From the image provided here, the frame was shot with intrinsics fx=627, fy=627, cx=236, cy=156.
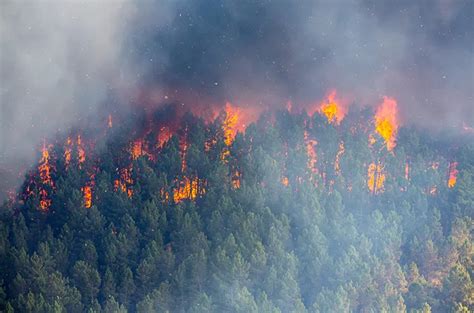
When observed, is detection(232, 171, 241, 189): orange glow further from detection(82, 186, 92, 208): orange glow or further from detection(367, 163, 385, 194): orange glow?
detection(367, 163, 385, 194): orange glow

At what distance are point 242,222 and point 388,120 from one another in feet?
101

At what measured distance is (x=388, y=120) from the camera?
63781 millimetres

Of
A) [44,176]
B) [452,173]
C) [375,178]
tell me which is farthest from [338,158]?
[44,176]

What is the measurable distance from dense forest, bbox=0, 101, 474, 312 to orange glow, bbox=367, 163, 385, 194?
0.13m

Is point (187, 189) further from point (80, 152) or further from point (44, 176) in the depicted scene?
point (44, 176)

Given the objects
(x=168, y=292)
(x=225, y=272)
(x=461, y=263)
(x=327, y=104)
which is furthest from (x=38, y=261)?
(x=327, y=104)

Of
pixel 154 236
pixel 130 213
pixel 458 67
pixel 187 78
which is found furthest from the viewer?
pixel 458 67

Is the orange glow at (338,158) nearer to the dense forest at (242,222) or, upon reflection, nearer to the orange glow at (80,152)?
the dense forest at (242,222)

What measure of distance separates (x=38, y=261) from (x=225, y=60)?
38.1 meters

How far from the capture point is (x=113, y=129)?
164 ft

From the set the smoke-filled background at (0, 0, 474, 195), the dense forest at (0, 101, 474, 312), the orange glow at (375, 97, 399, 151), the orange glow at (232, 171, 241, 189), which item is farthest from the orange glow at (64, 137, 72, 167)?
the orange glow at (375, 97, 399, 151)

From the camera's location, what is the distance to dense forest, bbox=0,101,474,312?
111 ft

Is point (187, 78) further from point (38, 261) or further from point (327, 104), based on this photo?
point (38, 261)

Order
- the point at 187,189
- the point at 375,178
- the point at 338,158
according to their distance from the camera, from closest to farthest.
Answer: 1. the point at 187,189
2. the point at 375,178
3. the point at 338,158
